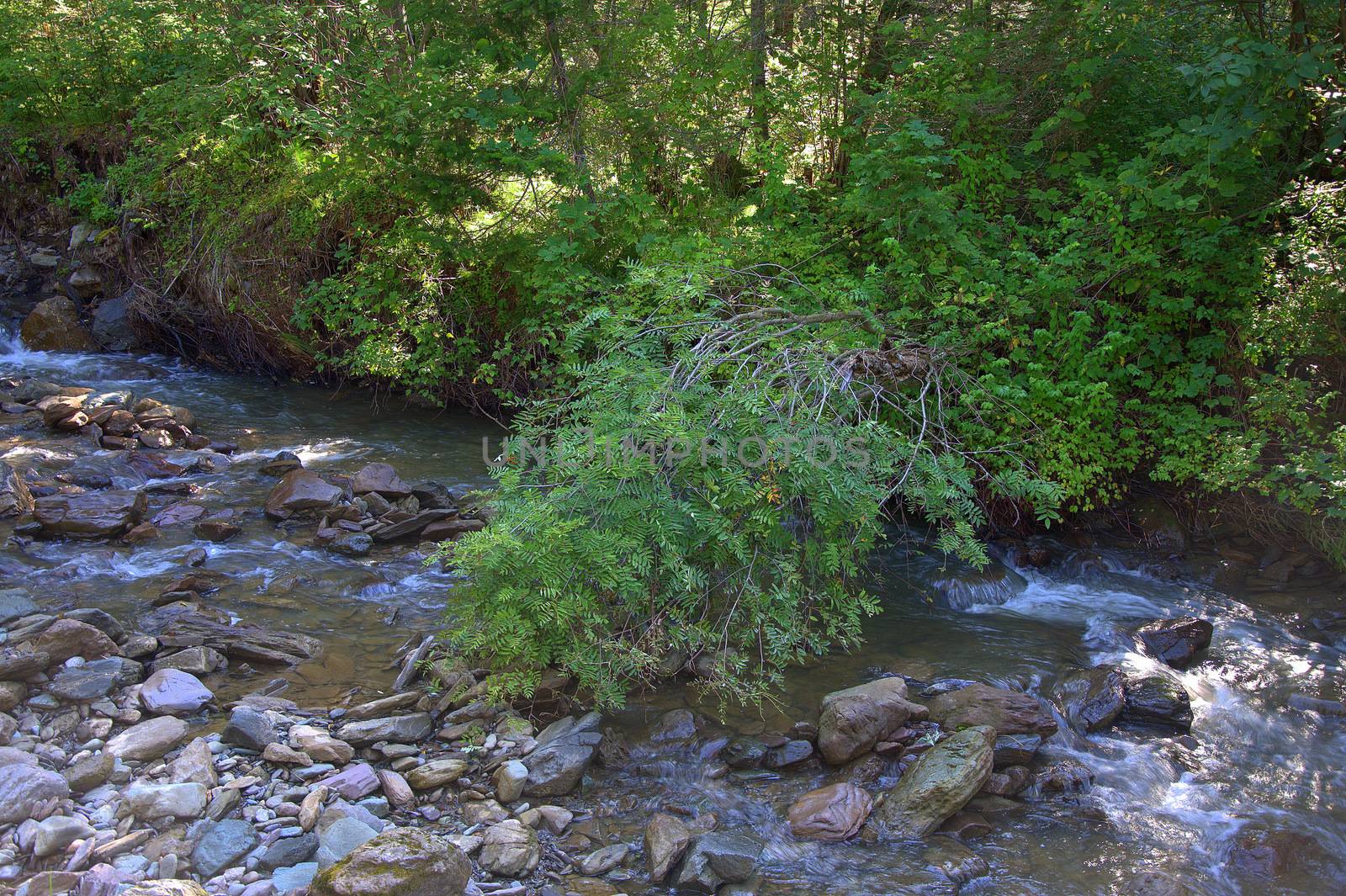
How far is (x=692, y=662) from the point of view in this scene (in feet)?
17.0

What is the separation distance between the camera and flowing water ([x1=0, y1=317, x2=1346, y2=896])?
4156mm

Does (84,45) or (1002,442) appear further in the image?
(84,45)

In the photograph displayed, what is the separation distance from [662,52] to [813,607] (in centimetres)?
644

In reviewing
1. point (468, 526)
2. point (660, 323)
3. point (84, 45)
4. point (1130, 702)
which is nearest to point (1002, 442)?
point (1130, 702)

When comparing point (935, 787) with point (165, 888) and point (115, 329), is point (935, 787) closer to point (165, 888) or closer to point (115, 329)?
point (165, 888)

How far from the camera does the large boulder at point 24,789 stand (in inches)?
147

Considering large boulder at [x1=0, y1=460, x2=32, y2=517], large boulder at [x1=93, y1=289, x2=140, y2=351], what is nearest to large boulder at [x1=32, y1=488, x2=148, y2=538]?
large boulder at [x1=0, y1=460, x2=32, y2=517]

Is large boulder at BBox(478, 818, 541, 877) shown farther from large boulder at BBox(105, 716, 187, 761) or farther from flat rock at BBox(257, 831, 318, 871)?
large boulder at BBox(105, 716, 187, 761)

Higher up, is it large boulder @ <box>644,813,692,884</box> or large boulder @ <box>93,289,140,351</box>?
large boulder @ <box>93,289,140,351</box>

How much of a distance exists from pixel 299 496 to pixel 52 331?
6604 mm

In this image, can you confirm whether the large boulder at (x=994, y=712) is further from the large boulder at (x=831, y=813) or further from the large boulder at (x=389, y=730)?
the large boulder at (x=389, y=730)

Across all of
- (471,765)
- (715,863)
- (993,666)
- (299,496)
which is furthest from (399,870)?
(299,496)

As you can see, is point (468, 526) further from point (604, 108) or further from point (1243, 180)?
point (1243, 180)

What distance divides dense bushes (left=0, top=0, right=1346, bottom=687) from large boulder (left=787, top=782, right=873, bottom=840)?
773mm
